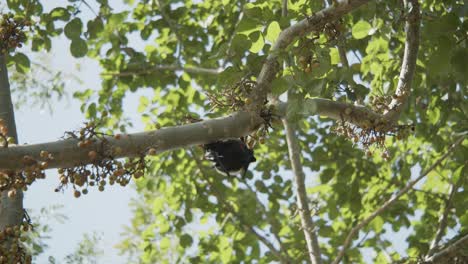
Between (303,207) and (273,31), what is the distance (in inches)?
70.9

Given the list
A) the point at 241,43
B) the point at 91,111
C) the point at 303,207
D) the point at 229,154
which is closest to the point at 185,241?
the point at 303,207

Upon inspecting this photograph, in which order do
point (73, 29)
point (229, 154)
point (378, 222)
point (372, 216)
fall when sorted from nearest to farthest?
point (229, 154), point (73, 29), point (372, 216), point (378, 222)

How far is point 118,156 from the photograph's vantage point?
2.11 m

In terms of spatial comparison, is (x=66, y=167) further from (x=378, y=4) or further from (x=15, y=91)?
(x=15, y=91)

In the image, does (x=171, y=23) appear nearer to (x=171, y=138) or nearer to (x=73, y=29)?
(x=73, y=29)

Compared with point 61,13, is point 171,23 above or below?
above

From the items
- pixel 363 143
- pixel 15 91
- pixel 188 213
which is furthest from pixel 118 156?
pixel 15 91

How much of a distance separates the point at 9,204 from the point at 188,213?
262 centimetres

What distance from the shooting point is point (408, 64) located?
9.36 ft

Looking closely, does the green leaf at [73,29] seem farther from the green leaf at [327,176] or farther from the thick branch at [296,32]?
the green leaf at [327,176]

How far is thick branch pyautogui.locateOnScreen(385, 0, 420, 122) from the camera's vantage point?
8.88ft

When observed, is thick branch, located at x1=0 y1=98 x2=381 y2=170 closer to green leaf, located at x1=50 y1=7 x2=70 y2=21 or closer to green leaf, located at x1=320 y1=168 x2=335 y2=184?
green leaf, located at x1=50 y1=7 x2=70 y2=21

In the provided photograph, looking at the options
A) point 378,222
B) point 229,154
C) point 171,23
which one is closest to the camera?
point 229,154

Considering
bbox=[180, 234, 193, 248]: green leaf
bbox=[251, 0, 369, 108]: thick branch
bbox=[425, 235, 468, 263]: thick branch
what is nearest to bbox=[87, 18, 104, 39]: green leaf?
bbox=[180, 234, 193, 248]: green leaf
